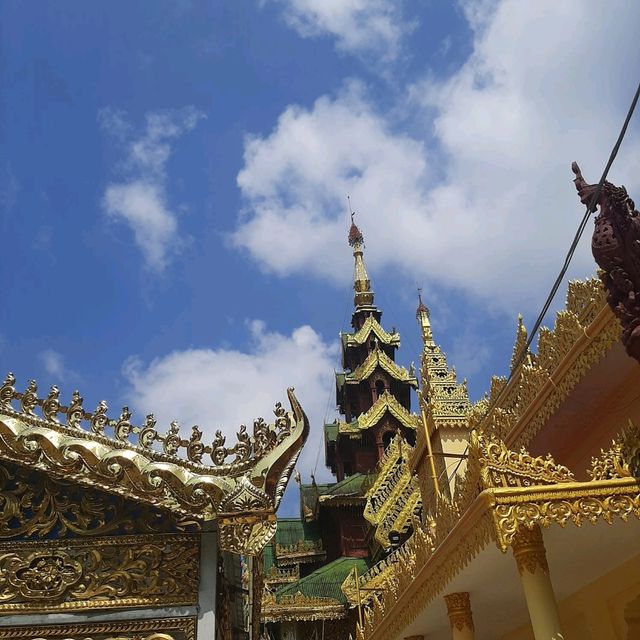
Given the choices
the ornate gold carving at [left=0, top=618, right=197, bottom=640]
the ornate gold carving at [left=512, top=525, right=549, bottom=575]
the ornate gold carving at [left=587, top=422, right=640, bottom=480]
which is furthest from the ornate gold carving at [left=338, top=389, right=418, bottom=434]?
the ornate gold carving at [left=0, top=618, right=197, bottom=640]

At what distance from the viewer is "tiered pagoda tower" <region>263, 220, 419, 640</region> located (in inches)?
754

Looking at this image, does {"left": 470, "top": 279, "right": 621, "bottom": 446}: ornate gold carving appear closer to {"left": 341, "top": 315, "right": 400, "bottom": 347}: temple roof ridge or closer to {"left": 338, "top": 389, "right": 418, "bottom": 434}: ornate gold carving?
{"left": 338, "top": 389, "right": 418, "bottom": 434}: ornate gold carving

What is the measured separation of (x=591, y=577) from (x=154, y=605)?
16.9 feet

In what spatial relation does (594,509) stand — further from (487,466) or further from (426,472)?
(426,472)

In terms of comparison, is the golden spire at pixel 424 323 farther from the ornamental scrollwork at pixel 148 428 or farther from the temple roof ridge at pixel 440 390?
the ornamental scrollwork at pixel 148 428

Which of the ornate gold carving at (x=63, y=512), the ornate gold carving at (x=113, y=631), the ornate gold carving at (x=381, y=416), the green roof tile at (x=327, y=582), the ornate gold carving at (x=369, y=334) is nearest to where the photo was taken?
the ornate gold carving at (x=113, y=631)

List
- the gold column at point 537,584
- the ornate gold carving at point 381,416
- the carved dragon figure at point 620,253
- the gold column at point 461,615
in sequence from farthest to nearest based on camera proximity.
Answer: the ornate gold carving at point 381,416 < the gold column at point 461,615 < the carved dragon figure at point 620,253 < the gold column at point 537,584

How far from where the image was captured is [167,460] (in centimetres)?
450

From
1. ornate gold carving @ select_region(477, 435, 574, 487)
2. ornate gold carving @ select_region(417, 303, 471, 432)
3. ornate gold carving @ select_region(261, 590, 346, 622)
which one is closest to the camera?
ornate gold carving @ select_region(477, 435, 574, 487)

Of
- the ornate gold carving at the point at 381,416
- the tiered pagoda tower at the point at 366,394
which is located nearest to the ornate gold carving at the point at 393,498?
the tiered pagoda tower at the point at 366,394

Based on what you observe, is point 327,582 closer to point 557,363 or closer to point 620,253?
point 557,363

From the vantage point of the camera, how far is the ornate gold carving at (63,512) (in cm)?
438

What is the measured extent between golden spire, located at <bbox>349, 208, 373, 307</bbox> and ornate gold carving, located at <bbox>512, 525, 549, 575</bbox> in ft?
100

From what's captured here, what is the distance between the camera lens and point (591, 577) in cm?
739
